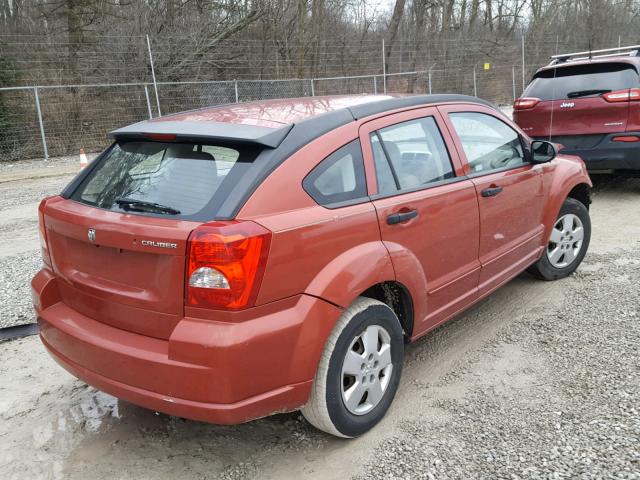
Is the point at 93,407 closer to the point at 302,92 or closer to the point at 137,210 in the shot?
the point at 137,210

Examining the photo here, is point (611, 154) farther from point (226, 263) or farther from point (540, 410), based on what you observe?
point (226, 263)

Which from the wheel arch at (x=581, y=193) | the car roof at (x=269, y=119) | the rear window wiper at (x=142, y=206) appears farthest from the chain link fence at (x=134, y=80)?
the rear window wiper at (x=142, y=206)

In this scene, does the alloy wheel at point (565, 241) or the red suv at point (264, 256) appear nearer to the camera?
the red suv at point (264, 256)

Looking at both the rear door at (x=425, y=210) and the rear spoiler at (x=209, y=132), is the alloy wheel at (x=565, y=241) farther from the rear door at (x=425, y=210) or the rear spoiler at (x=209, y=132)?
the rear spoiler at (x=209, y=132)

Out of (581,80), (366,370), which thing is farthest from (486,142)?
(581,80)

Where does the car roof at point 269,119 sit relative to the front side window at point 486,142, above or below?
above

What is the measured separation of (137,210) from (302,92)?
626 inches

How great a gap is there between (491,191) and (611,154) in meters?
4.29

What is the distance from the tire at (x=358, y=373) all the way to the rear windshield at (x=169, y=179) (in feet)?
2.80

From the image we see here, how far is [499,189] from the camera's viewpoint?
148 inches

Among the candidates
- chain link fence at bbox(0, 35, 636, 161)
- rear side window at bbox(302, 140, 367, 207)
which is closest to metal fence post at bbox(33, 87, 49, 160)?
chain link fence at bbox(0, 35, 636, 161)

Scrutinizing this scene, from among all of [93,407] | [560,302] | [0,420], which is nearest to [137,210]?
[93,407]

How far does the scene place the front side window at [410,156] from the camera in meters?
3.09

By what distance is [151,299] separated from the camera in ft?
8.25
